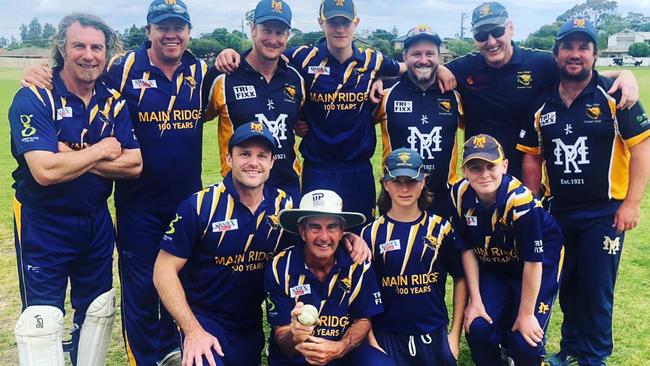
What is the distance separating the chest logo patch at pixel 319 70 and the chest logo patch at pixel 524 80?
5.35 feet

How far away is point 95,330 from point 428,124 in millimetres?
3075

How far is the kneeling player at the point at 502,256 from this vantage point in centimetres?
417

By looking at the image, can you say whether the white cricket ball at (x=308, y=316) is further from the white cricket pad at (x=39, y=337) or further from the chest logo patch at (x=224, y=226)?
the white cricket pad at (x=39, y=337)

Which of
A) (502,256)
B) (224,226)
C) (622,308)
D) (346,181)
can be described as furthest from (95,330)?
(622,308)

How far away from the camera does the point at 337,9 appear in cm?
502

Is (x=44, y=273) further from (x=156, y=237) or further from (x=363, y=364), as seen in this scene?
(x=363, y=364)

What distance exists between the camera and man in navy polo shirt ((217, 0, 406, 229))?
525 centimetres

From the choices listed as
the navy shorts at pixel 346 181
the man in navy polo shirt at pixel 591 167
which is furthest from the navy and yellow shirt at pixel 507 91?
the navy shorts at pixel 346 181

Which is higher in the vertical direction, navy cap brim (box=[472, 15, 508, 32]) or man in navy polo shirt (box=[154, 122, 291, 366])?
navy cap brim (box=[472, 15, 508, 32])

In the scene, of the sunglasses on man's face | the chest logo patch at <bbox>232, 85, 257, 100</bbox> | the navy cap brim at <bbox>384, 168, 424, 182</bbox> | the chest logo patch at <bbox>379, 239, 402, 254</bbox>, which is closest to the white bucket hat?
the chest logo patch at <bbox>379, 239, 402, 254</bbox>

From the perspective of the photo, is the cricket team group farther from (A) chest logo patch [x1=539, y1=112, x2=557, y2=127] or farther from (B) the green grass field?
(B) the green grass field

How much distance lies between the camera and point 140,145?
467 centimetres

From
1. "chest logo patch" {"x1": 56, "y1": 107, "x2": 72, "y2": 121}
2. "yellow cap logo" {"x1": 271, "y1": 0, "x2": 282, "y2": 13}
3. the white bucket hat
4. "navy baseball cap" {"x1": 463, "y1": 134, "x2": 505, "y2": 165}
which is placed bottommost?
the white bucket hat

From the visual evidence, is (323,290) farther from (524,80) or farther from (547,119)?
(524,80)
